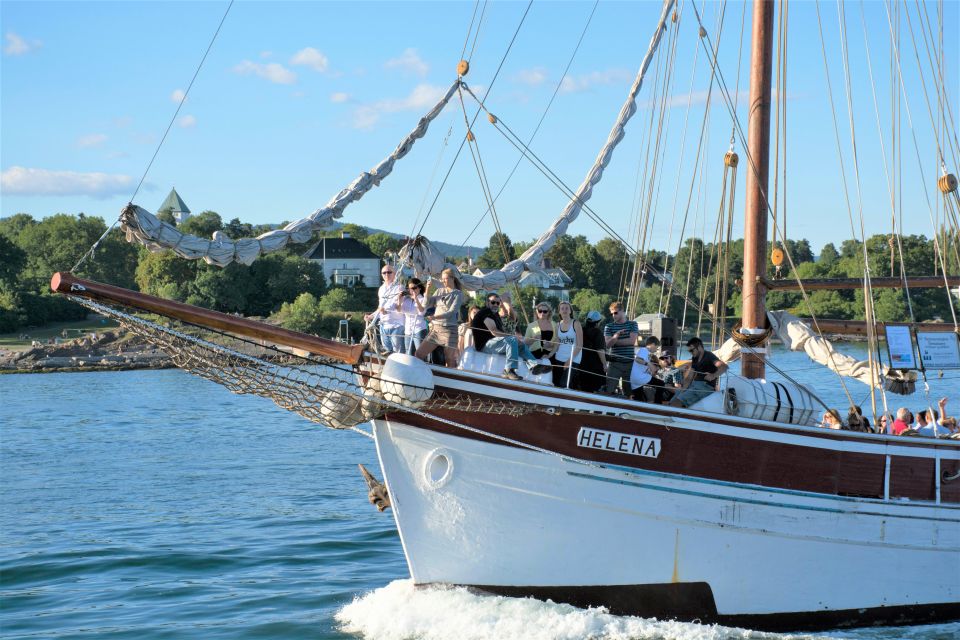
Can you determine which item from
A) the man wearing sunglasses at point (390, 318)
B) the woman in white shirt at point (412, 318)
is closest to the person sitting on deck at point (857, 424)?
the woman in white shirt at point (412, 318)

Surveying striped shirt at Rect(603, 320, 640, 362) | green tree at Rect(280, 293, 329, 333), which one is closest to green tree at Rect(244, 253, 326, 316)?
green tree at Rect(280, 293, 329, 333)

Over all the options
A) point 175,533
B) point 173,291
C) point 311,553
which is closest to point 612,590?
point 311,553

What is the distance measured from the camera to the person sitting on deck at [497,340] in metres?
11.1

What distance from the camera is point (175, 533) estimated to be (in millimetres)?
18891

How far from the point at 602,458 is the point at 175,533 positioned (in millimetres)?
10539

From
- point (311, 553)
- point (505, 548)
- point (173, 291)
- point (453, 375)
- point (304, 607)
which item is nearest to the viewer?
point (453, 375)

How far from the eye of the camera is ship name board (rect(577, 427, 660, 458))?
10953 millimetres

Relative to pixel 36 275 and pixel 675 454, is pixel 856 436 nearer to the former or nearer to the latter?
pixel 675 454

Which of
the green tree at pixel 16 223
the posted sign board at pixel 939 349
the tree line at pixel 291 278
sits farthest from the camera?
the green tree at pixel 16 223

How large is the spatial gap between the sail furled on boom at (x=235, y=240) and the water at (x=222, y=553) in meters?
4.16

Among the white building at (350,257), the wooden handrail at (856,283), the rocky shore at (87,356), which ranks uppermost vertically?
the white building at (350,257)

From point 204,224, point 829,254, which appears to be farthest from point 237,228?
point 829,254

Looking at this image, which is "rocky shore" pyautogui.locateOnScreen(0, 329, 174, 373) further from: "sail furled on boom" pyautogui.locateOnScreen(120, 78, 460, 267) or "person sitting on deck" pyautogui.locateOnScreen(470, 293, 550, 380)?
"person sitting on deck" pyautogui.locateOnScreen(470, 293, 550, 380)

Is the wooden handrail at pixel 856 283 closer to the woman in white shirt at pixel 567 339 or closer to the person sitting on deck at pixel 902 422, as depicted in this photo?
the person sitting on deck at pixel 902 422
